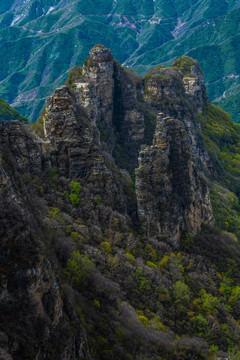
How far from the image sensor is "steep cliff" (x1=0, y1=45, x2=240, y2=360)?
18.5 m

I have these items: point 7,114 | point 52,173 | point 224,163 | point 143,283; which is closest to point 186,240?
point 143,283

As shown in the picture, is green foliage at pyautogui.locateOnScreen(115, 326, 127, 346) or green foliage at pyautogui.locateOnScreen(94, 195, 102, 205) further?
green foliage at pyautogui.locateOnScreen(94, 195, 102, 205)

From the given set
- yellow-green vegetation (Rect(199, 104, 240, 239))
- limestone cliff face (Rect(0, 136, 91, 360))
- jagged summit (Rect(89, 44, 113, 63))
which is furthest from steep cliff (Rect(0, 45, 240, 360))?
yellow-green vegetation (Rect(199, 104, 240, 239))

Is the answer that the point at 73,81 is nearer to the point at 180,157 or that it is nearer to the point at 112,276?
the point at 180,157

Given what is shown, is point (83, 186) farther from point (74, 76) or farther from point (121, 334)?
point (74, 76)

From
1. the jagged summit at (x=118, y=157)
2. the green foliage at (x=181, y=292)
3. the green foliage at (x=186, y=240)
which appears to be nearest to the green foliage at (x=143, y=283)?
the green foliage at (x=181, y=292)

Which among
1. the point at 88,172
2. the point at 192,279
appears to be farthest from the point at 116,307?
the point at 88,172

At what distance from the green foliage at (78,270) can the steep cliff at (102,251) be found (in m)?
0.10

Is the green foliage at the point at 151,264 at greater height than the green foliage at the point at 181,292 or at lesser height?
greater

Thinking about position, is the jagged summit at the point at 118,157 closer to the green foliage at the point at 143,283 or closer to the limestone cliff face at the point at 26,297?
the green foliage at the point at 143,283

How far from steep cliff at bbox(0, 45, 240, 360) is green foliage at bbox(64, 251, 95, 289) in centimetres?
10

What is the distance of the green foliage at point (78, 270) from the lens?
2797 cm

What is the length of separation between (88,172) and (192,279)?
18.4 metres

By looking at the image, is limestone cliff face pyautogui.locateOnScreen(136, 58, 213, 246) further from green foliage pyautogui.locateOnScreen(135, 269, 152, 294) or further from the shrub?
green foliage pyautogui.locateOnScreen(135, 269, 152, 294)
